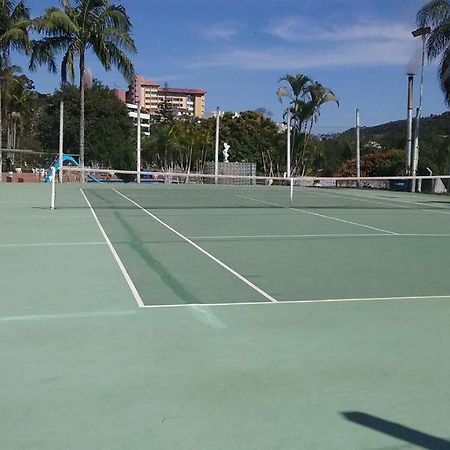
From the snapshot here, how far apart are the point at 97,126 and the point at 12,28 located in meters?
25.9

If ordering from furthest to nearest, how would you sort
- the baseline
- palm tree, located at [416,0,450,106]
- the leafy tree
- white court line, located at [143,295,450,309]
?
the leafy tree
palm tree, located at [416,0,450,106]
the baseline
white court line, located at [143,295,450,309]

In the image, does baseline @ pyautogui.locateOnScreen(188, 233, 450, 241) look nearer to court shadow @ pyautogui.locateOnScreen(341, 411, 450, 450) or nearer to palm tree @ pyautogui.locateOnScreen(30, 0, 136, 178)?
court shadow @ pyautogui.locateOnScreen(341, 411, 450, 450)

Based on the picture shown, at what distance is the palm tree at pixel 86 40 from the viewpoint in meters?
35.7

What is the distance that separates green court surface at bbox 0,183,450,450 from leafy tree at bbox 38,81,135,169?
43688 mm

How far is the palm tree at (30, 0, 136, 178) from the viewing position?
35.7 m

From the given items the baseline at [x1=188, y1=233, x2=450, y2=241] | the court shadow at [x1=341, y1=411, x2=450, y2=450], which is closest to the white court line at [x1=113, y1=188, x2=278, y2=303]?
the baseline at [x1=188, y1=233, x2=450, y2=241]

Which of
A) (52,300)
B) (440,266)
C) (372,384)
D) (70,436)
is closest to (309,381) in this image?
(372,384)

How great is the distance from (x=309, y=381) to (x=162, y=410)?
1.09 meters

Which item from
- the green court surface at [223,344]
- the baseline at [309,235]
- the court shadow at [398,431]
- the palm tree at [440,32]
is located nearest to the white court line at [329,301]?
the green court surface at [223,344]

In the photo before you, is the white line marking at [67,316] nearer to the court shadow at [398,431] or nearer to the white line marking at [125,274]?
the white line marking at [125,274]

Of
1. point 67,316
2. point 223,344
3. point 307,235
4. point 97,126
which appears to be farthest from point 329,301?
point 97,126

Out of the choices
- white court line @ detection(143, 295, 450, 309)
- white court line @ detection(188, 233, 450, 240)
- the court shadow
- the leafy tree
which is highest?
the leafy tree

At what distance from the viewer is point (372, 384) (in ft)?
14.9

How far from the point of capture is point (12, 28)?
33812 millimetres
